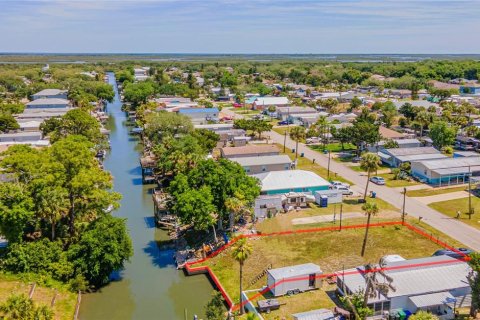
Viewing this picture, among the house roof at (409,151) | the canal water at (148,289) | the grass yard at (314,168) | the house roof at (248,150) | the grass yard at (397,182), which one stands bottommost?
the canal water at (148,289)

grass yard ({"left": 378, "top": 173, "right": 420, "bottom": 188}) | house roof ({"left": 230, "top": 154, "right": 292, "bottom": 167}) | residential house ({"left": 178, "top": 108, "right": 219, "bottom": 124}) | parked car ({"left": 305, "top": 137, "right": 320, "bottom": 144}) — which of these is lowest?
grass yard ({"left": 378, "top": 173, "right": 420, "bottom": 188})

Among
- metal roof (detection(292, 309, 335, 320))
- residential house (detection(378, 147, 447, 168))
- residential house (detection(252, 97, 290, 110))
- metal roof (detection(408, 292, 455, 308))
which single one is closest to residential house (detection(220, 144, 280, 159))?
residential house (detection(378, 147, 447, 168))

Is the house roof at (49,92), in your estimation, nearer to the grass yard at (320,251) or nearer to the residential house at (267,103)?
the residential house at (267,103)

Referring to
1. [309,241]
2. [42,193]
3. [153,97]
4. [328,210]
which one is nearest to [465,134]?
[328,210]

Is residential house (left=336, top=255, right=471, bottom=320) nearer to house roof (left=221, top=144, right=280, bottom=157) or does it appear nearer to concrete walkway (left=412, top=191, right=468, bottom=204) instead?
concrete walkway (left=412, top=191, right=468, bottom=204)

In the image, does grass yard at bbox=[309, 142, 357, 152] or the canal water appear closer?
the canal water

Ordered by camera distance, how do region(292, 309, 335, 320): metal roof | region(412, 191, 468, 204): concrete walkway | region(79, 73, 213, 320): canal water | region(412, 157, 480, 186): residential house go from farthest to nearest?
region(412, 157, 480, 186): residential house, region(412, 191, 468, 204): concrete walkway, region(79, 73, 213, 320): canal water, region(292, 309, 335, 320): metal roof

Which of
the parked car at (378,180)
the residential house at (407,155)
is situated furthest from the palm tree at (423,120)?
the parked car at (378,180)

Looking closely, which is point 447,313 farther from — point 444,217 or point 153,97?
point 153,97
